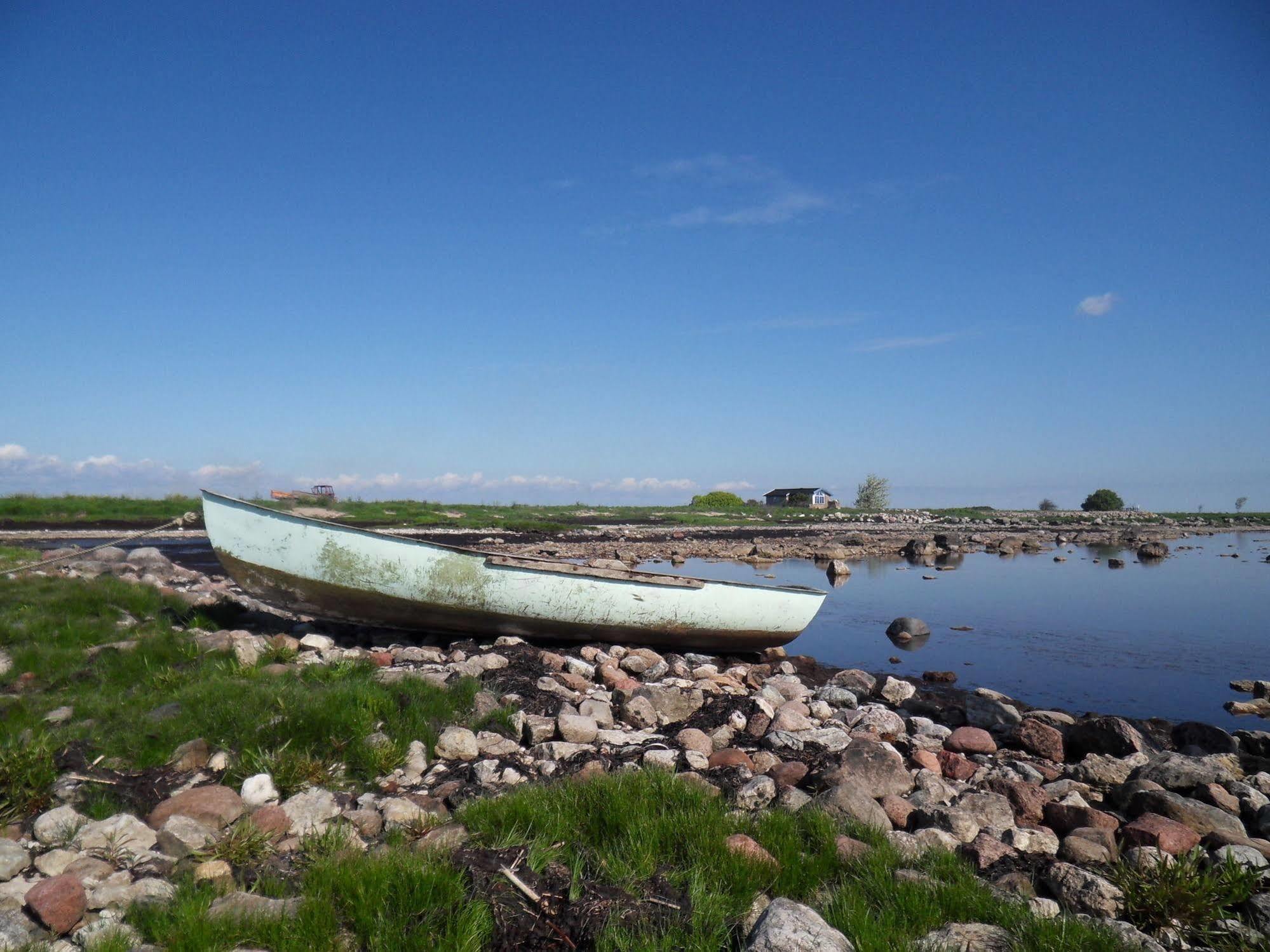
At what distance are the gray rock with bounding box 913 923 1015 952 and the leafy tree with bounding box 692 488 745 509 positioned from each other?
3529 inches

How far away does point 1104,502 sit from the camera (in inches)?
4220

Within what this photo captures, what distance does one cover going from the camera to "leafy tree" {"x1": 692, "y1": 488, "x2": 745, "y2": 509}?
94.6m

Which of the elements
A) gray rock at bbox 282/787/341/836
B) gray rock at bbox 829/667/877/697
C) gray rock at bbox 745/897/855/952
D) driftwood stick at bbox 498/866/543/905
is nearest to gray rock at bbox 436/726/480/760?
gray rock at bbox 282/787/341/836

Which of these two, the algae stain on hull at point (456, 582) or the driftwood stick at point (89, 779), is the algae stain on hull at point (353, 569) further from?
the driftwood stick at point (89, 779)

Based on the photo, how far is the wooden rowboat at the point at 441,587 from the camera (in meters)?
10.5

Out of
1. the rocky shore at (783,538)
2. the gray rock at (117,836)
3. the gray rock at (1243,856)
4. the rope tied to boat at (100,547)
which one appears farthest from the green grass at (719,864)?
the rocky shore at (783,538)

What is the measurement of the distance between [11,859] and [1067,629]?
736 inches

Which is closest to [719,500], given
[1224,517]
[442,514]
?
[442,514]

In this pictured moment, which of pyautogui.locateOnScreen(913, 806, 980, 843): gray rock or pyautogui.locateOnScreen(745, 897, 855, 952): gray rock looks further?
pyautogui.locateOnScreen(913, 806, 980, 843): gray rock

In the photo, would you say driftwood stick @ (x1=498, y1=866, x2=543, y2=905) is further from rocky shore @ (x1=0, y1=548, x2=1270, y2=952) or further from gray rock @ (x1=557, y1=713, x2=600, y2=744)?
gray rock @ (x1=557, y1=713, x2=600, y2=744)

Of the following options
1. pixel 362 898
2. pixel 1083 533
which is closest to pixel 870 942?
pixel 362 898

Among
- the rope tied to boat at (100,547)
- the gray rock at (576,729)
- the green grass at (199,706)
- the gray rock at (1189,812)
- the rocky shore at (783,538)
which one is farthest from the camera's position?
the rocky shore at (783,538)

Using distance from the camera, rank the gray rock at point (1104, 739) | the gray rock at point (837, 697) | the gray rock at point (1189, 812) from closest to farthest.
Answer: the gray rock at point (1189, 812) → the gray rock at point (1104, 739) → the gray rock at point (837, 697)

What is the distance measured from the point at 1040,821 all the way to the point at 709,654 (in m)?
6.86
